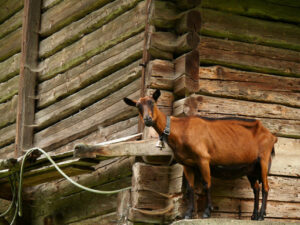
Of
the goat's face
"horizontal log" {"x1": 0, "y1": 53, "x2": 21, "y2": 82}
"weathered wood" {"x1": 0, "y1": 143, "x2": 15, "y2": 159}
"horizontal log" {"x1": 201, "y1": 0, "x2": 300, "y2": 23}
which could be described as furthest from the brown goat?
"horizontal log" {"x1": 0, "y1": 53, "x2": 21, "y2": 82}

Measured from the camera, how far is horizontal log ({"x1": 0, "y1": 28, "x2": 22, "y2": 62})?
10157 mm

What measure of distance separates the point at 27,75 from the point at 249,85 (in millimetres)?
3365

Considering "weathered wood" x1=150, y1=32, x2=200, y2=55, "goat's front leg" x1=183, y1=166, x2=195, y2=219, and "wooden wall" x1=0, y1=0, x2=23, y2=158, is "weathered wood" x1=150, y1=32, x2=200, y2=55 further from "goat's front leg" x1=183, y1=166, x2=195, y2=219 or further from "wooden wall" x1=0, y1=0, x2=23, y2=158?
"wooden wall" x1=0, y1=0, x2=23, y2=158

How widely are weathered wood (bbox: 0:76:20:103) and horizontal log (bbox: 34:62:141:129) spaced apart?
993 millimetres

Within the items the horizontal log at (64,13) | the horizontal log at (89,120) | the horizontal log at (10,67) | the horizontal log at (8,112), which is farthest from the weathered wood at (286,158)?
the horizontal log at (10,67)

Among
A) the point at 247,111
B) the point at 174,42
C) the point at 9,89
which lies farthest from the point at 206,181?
the point at 9,89

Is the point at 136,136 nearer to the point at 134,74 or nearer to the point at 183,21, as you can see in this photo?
the point at 134,74

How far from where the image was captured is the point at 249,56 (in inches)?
283

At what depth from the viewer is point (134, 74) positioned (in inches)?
291

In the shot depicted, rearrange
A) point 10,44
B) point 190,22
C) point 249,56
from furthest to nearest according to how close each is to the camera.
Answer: point 10,44
point 249,56
point 190,22

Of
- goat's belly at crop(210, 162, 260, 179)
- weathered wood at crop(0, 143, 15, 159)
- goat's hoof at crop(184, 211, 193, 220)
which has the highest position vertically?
weathered wood at crop(0, 143, 15, 159)

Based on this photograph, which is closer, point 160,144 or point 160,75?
point 160,144

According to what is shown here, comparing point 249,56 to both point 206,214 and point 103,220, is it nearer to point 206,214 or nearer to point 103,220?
point 206,214

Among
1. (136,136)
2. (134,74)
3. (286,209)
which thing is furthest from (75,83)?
(286,209)
